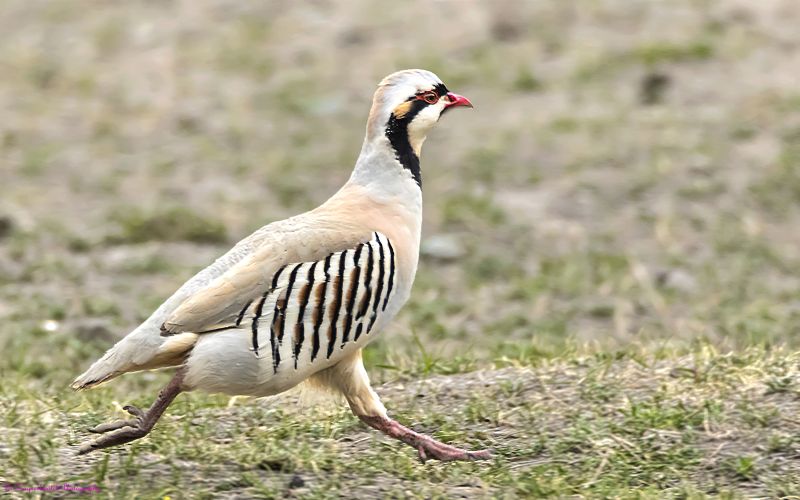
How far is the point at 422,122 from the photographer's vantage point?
5.20m

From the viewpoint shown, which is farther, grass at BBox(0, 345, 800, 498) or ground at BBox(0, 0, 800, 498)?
ground at BBox(0, 0, 800, 498)

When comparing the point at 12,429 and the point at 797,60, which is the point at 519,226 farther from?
the point at 12,429

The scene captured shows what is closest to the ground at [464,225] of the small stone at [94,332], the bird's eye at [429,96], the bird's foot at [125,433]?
the small stone at [94,332]

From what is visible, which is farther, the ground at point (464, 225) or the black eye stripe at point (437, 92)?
the black eye stripe at point (437, 92)

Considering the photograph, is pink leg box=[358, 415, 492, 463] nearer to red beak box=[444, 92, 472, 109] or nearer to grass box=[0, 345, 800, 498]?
grass box=[0, 345, 800, 498]

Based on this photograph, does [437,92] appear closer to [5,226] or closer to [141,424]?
[141,424]

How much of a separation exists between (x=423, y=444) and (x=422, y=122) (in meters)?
1.18

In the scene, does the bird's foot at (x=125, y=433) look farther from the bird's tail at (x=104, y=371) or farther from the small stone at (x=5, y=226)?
the small stone at (x=5, y=226)

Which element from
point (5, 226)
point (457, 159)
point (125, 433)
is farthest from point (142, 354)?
point (457, 159)

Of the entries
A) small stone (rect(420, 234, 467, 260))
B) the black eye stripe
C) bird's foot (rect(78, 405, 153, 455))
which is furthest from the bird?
small stone (rect(420, 234, 467, 260))

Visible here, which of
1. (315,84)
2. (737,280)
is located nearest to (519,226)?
(737,280)

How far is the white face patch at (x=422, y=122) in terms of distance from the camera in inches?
204

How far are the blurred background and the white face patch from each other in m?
1.13

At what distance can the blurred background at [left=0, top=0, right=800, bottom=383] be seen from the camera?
7.72m
